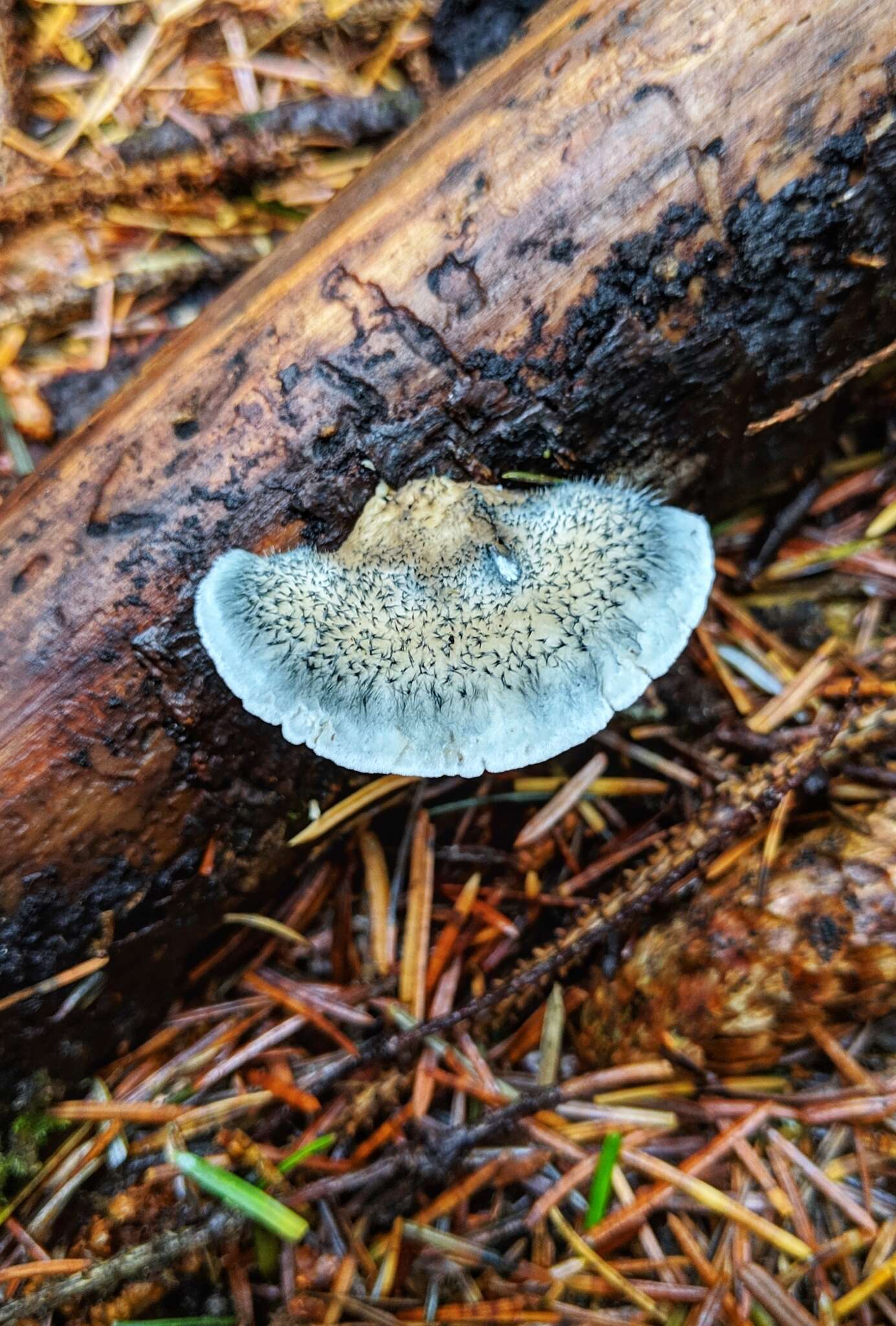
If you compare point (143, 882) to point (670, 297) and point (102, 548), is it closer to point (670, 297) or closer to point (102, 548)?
point (102, 548)

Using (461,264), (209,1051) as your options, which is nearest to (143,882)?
(209,1051)

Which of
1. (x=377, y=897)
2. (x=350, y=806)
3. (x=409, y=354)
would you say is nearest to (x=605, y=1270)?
(x=377, y=897)

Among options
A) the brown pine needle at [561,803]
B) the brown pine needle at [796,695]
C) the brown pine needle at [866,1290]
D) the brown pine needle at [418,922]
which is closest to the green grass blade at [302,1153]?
the brown pine needle at [418,922]

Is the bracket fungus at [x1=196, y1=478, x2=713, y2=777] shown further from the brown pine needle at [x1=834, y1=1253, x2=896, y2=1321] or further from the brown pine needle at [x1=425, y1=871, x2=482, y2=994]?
the brown pine needle at [x1=834, y1=1253, x2=896, y2=1321]

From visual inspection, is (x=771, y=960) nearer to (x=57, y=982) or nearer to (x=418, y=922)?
(x=418, y=922)

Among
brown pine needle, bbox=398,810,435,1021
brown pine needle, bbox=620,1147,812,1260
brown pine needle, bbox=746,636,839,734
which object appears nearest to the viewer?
brown pine needle, bbox=620,1147,812,1260

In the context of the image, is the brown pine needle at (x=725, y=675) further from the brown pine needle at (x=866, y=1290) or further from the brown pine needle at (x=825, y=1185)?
the brown pine needle at (x=866, y=1290)

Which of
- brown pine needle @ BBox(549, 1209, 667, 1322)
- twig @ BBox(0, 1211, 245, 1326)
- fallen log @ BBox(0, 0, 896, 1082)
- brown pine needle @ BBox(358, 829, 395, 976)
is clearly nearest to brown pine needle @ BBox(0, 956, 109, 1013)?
fallen log @ BBox(0, 0, 896, 1082)
